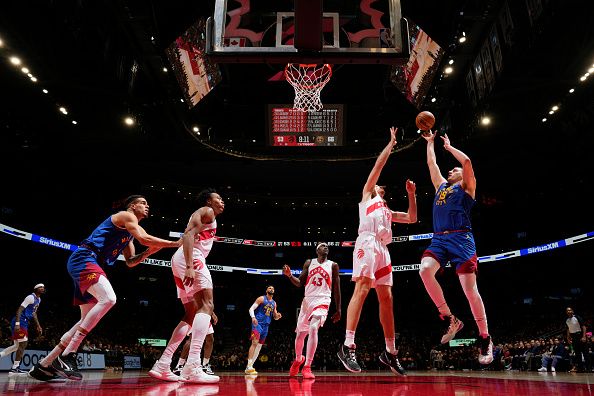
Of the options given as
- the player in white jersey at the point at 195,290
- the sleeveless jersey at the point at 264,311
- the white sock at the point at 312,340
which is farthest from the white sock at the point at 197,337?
the sleeveless jersey at the point at 264,311

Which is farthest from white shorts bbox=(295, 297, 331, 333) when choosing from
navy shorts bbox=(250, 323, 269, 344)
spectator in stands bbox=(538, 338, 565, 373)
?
spectator in stands bbox=(538, 338, 565, 373)

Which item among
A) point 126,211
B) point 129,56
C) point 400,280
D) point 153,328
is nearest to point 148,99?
point 129,56

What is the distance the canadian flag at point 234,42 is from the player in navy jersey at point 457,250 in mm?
3621

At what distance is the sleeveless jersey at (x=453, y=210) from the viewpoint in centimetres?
548

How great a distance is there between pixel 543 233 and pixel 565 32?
A: 15631 mm

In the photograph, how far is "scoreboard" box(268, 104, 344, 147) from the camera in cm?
1491

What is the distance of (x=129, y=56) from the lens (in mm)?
14094

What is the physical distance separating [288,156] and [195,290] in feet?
57.9

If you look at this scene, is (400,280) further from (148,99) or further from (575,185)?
(148,99)

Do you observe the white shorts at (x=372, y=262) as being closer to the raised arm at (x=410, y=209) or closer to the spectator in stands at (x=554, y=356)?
the raised arm at (x=410, y=209)

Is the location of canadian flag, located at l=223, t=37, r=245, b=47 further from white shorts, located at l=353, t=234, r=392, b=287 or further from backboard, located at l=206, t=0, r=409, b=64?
white shorts, located at l=353, t=234, r=392, b=287

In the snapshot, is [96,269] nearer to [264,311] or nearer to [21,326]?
[264,311]

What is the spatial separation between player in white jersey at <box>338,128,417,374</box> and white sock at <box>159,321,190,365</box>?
5.62ft

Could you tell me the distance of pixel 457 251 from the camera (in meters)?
5.36
